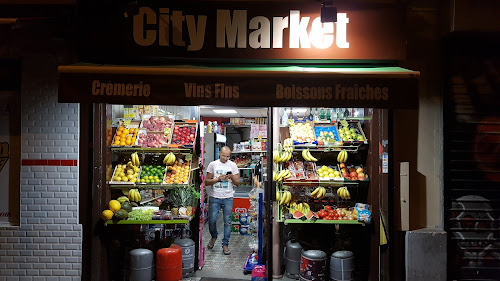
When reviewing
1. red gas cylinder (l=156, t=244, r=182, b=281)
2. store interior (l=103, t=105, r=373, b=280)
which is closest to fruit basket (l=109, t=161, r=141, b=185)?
store interior (l=103, t=105, r=373, b=280)

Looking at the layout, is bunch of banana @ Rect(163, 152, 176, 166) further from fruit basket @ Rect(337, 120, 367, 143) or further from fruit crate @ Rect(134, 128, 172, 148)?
fruit basket @ Rect(337, 120, 367, 143)

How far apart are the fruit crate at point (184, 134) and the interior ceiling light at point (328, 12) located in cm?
334

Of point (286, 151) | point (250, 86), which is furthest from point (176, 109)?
point (250, 86)

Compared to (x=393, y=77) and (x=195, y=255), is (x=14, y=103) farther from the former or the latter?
(x=393, y=77)

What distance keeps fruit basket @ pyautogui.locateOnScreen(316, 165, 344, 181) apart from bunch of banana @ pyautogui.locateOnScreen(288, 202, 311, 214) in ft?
2.04

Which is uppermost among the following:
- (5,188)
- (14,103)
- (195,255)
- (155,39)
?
(155,39)

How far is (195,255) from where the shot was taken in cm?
648

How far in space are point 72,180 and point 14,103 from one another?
1.62 m

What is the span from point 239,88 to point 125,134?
3.29 m

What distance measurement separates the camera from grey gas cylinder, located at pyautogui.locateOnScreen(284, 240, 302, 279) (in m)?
6.07

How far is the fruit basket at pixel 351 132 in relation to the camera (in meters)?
5.98

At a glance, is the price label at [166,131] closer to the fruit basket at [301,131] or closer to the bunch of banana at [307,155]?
the fruit basket at [301,131]

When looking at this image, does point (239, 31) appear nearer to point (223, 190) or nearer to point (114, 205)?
point (114, 205)

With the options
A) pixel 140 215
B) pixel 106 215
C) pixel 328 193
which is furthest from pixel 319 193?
pixel 106 215
